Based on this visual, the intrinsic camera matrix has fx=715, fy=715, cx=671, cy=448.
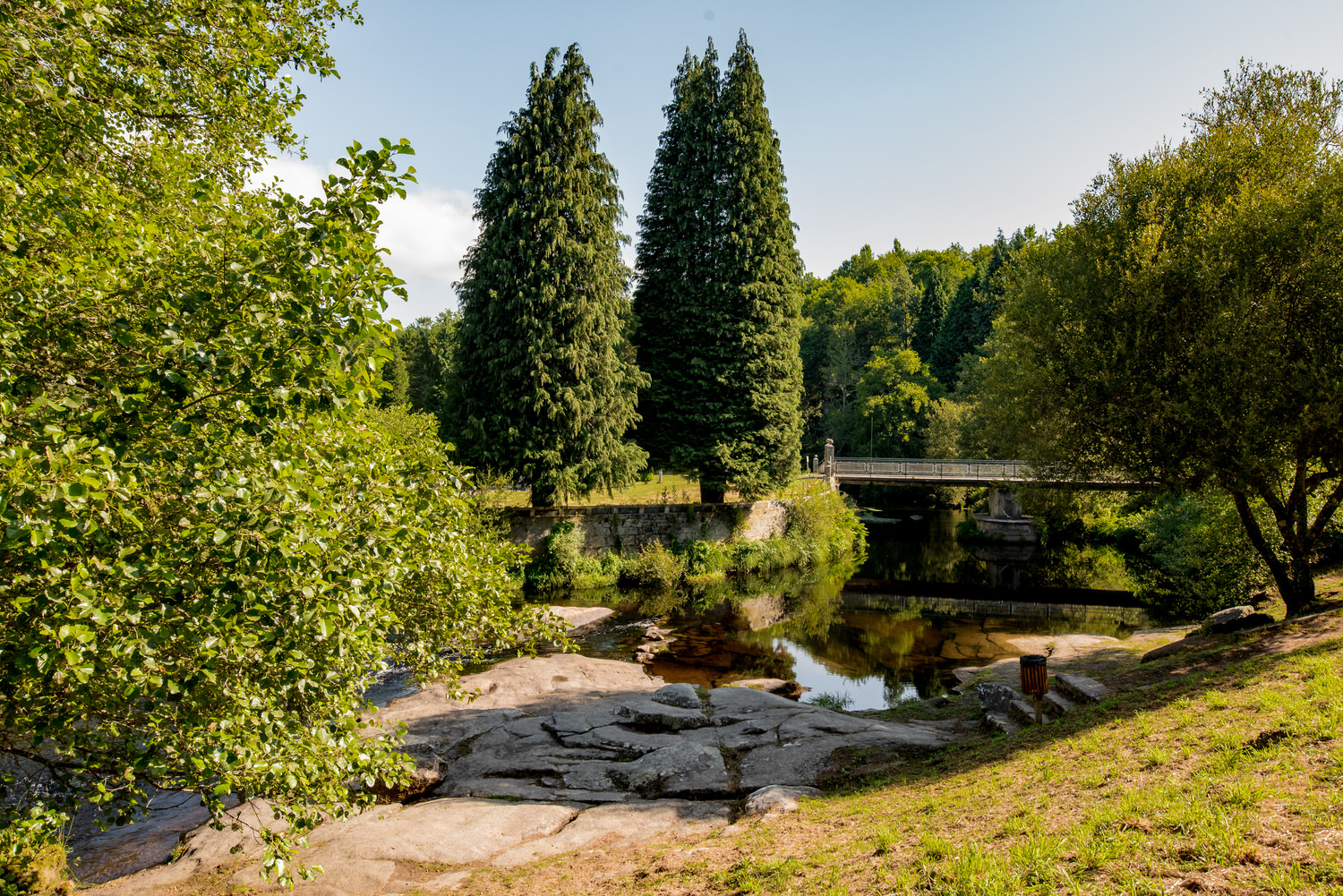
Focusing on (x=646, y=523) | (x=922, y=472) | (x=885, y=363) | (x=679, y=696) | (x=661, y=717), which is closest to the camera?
(x=661, y=717)

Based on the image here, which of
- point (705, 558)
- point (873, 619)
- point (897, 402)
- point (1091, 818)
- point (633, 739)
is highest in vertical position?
point (897, 402)

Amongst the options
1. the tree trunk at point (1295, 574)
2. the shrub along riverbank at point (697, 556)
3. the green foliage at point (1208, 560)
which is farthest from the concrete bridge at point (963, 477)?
the tree trunk at point (1295, 574)

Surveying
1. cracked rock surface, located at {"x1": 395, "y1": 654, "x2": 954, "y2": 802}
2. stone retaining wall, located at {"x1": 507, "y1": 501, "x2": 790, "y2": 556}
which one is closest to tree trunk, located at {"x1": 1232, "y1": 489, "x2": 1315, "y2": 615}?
cracked rock surface, located at {"x1": 395, "y1": 654, "x2": 954, "y2": 802}

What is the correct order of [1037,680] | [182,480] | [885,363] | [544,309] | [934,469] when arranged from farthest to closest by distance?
1. [885,363]
2. [934,469]
3. [544,309]
4. [1037,680]
5. [182,480]

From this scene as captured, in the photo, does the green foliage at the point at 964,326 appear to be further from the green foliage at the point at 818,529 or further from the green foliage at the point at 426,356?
the green foliage at the point at 426,356

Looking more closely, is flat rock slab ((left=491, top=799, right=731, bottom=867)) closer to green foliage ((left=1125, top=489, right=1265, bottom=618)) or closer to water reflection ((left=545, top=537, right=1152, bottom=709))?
water reflection ((left=545, top=537, right=1152, bottom=709))

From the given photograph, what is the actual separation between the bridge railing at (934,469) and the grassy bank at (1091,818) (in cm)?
2761

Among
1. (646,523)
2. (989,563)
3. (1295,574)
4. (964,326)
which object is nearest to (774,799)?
(1295,574)

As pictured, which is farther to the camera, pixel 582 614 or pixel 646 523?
pixel 646 523

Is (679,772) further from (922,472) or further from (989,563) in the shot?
(922,472)

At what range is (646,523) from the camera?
29.3 meters

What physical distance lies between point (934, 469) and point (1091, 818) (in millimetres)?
33590

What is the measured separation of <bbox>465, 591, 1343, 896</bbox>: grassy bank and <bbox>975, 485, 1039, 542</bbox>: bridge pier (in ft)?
95.9

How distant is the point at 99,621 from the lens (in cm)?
369
